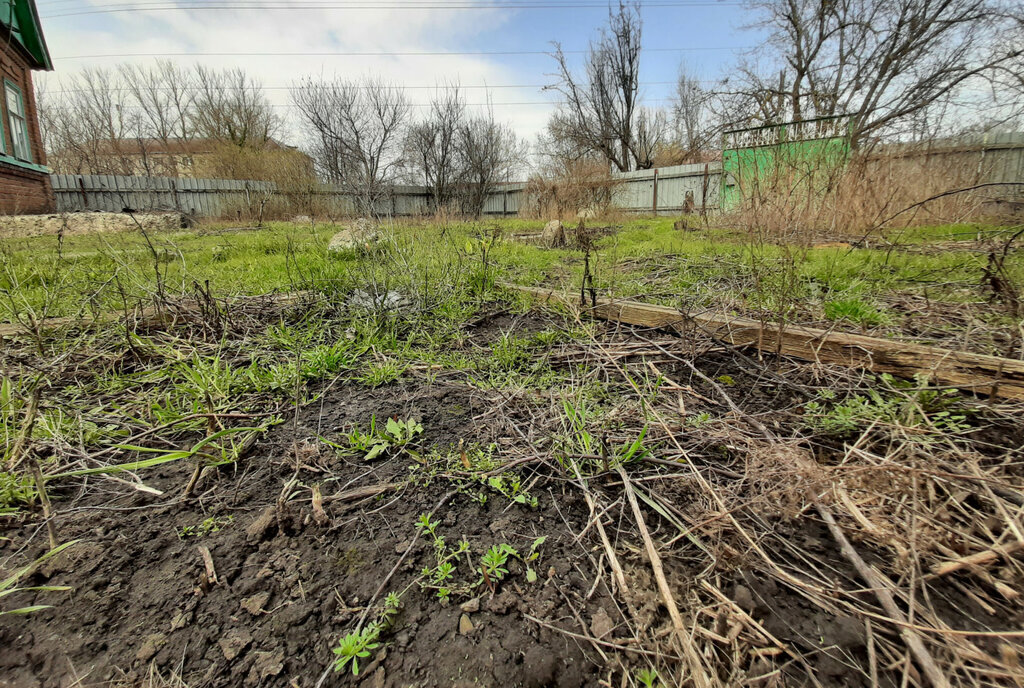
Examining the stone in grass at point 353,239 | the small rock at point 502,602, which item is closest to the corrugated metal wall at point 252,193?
the stone in grass at point 353,239

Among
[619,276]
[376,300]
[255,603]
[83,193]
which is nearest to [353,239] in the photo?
[376,300]

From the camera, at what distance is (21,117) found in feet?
33.5

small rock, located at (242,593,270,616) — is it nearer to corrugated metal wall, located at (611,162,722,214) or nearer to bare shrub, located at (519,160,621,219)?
bare shrub, located at (519,160,621,219)

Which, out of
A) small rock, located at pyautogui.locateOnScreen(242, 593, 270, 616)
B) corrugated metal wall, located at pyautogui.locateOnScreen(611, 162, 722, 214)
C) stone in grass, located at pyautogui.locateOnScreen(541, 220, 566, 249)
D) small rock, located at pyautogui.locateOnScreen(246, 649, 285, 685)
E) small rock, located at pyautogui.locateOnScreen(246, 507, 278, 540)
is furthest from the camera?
corrugated metal wall, located at pyautogui.locateOnScreen(611, 162, 722, 214)

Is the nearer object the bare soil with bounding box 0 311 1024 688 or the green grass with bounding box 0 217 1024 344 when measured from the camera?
the bare soil with bounding box 0 311 1024 688

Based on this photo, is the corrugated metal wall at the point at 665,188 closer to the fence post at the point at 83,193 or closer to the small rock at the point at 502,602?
the small rock at the point at 502,602

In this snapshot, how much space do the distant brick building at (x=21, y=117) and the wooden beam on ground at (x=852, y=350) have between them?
13520 millimetres

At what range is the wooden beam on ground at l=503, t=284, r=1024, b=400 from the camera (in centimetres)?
142

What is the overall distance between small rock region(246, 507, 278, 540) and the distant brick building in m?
13.0

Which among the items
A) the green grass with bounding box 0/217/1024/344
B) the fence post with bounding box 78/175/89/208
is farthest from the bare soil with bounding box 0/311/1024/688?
the fence post with bounding box 78/175/89/208

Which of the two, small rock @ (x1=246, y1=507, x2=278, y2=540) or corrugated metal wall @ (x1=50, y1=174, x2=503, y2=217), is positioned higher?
corrugated metal wall @ (x1=50, y1=174, x2=503, y2=217)

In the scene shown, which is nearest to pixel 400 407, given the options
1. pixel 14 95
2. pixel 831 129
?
pixel 831 129

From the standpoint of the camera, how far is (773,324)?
199 centimetres

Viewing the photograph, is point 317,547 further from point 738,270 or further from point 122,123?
point 122,123
